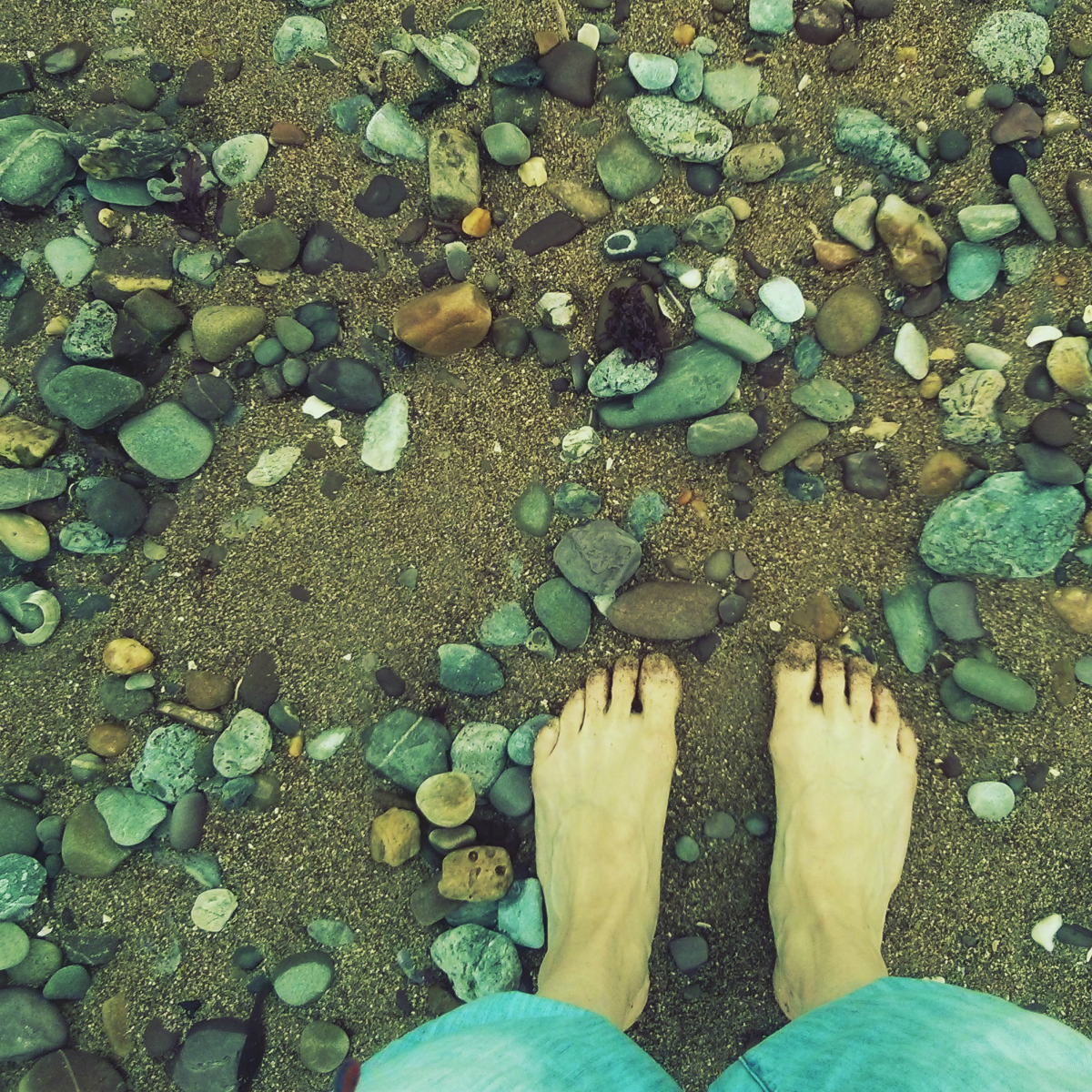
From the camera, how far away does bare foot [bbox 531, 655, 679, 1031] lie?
1587mm

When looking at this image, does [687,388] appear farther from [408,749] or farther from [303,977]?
[303,977]

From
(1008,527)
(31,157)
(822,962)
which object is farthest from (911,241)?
(31,157)

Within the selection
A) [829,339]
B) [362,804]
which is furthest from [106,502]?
[829,339]

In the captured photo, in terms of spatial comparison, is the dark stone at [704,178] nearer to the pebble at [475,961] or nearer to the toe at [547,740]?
the toe at [547,740]

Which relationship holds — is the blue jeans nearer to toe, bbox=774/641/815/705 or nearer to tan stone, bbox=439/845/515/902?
tan stone, bbox=439/845/515/902

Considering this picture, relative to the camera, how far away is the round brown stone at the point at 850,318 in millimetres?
1551

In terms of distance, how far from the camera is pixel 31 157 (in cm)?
155

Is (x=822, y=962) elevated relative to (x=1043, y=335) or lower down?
lower down

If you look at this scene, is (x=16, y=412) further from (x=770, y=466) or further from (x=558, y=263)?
(x=770, y=466)

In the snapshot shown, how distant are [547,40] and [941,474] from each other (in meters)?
1.25

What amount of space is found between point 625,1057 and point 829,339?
1421 millimetres

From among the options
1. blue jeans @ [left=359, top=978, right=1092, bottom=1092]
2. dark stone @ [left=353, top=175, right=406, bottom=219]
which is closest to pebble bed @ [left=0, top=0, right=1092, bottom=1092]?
dark stone @ [left=353, top=175, right=406, bottom=219]

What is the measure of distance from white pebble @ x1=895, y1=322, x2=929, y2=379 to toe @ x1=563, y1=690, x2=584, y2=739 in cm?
100

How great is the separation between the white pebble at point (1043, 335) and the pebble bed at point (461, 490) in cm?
1
